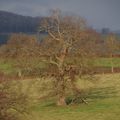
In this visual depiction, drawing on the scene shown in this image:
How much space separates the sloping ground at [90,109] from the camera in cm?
4740

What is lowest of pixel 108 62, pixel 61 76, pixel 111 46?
pixel 108 62

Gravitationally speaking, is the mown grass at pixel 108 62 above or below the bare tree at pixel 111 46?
below

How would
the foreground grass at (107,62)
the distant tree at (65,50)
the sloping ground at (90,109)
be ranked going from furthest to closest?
the foreground grass at (107,62)
the distant tree at (65,50)
the sloping ground at (90,109)

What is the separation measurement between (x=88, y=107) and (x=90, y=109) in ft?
5.86

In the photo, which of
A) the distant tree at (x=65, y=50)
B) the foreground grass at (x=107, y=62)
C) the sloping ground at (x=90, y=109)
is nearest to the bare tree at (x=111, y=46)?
the foreground grass at (x=107, y=62)

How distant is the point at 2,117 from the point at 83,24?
28.5 meters

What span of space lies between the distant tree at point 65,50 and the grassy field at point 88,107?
9.36 ft

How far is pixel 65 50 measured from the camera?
2149 inches

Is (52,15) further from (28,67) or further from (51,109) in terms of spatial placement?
(51,109)

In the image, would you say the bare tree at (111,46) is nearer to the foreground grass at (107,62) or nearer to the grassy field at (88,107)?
the foreground grass at (107,62)

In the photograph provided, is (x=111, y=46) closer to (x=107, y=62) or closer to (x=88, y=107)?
(x=107, y=62)

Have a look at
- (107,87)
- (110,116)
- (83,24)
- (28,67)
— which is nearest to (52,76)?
(28,67)

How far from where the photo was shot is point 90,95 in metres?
65.8

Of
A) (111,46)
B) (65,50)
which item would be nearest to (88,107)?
(65,50)
